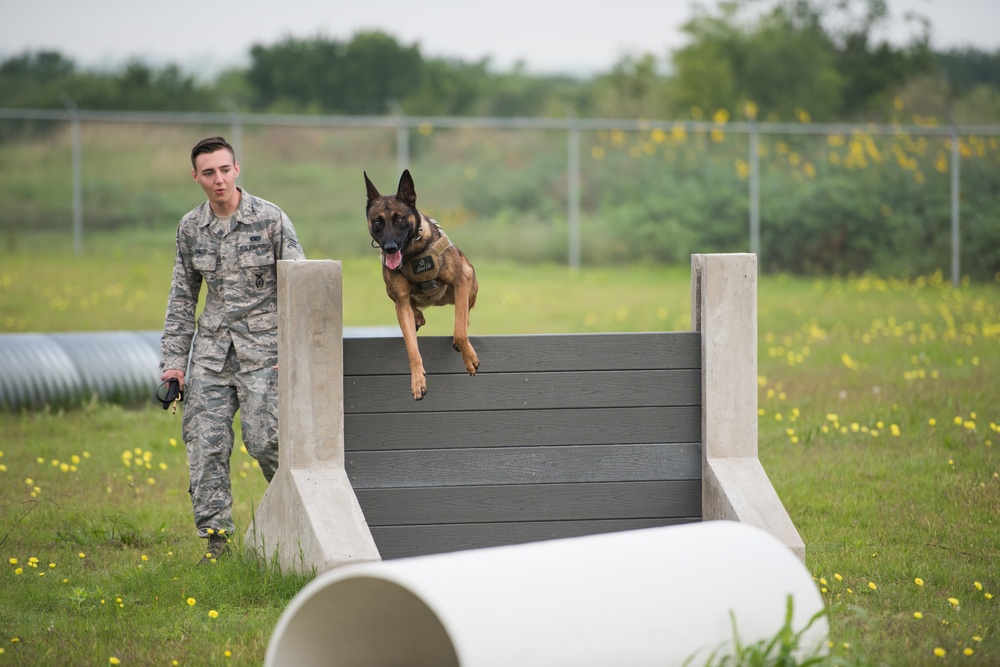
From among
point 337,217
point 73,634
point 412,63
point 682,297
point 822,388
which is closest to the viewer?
point 73,634

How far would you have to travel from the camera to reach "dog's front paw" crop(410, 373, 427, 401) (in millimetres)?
4879

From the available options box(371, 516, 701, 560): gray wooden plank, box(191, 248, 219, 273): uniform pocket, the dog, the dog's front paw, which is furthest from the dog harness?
box(371, 516, 701, 560): gray wooden plank

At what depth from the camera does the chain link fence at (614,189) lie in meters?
18.0

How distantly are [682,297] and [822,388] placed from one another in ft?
20.1

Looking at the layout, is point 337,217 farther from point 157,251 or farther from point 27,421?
point 27,421

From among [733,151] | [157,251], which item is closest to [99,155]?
[157,251]

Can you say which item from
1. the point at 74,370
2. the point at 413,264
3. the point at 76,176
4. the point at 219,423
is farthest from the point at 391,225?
the point at 76,176

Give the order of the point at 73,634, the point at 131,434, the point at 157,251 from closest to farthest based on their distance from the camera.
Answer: the point at 73,634 → the point at 131,434 → the point at 157,251

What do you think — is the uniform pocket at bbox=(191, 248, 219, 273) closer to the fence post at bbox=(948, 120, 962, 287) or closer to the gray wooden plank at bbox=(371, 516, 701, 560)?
the gray wooden plank at bbox=(371, 516, 701, 560)

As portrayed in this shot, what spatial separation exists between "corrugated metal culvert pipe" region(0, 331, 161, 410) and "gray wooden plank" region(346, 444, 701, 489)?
5.08m

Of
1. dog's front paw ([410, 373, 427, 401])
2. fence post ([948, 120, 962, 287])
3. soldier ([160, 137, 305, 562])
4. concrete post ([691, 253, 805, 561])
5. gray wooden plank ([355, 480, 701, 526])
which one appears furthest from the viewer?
fence post ([948, 120, 962, 287])

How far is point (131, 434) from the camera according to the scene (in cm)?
851

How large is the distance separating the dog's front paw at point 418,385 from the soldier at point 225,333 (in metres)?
0.78

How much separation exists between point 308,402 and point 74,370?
5270 mm
